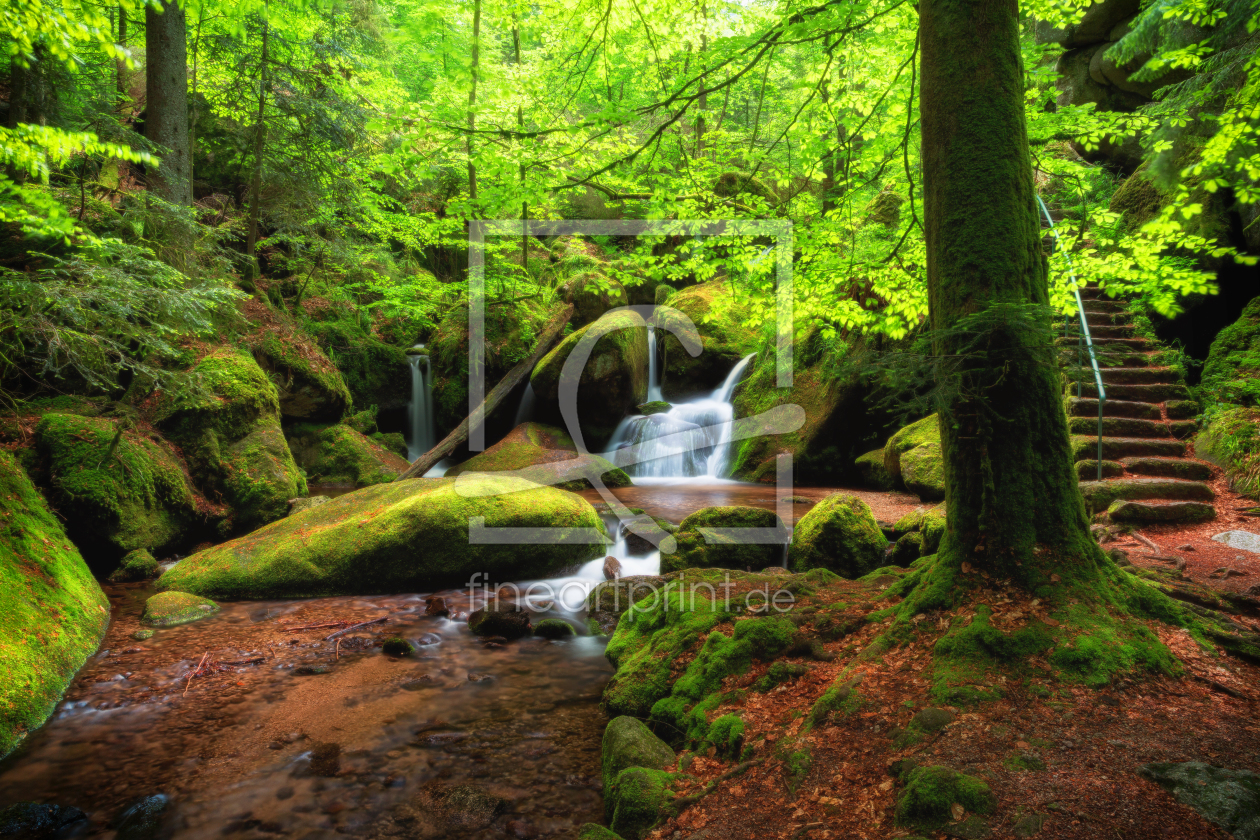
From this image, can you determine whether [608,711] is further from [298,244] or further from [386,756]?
[298,244]

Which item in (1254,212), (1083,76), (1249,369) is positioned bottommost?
(1249,369)

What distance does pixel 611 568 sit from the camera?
7.26 m

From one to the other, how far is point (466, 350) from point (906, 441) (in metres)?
9.94

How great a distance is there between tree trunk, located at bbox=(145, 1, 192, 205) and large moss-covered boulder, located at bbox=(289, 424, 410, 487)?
490cm

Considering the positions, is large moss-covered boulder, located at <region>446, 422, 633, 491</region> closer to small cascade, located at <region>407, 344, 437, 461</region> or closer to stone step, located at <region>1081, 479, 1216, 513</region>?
small cascade, located at <region>407, 344, 437, 461</region>

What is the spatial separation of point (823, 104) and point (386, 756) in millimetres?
6985

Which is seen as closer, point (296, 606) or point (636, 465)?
point (296, 606)

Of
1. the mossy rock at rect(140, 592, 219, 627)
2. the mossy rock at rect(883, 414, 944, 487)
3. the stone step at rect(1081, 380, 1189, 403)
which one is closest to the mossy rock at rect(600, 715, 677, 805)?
the mossy rock at rect(140, 592, 219, 627)

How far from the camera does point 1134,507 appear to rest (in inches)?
236

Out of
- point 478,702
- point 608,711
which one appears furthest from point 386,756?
point 608,711

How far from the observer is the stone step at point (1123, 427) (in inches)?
287

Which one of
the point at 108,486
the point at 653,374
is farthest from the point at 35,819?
the point at 653,374

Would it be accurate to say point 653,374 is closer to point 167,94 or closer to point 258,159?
point 258,159

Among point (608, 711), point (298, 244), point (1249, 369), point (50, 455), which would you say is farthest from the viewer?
point (298, 244)
